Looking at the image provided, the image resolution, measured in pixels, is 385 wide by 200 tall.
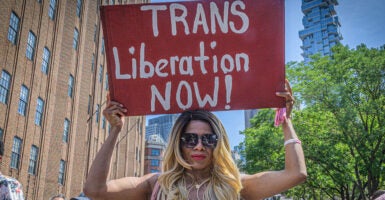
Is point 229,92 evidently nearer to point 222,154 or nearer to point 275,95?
point 275,95

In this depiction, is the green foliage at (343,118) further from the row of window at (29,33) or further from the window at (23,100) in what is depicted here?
the row of window at (29,33)

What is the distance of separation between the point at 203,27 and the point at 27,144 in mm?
20703

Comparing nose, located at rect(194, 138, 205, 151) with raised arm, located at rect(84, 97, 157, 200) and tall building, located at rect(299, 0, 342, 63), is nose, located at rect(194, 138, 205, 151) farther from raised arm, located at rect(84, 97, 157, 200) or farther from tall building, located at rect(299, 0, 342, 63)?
tall building, located at rect(299, 0, 342, 63)

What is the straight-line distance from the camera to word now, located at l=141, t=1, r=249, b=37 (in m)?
3.06

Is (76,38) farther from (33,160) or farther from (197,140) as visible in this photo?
(197,140)

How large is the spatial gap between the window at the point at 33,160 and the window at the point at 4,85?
13.8 feet

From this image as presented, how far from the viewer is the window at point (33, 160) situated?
2202cm

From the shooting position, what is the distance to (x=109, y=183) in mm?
2568

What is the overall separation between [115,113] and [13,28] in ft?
64.1

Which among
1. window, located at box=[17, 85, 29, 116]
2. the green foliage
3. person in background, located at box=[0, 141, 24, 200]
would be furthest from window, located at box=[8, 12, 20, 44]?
person in background, located at box=[0, 141, 24, 200]

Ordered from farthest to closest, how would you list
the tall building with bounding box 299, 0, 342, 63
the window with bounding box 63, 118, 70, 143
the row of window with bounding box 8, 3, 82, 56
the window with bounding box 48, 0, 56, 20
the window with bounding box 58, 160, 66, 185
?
the tall building with bounding box 299, 0, 342, 63
the window with bounding box 63, 118, 70, 143
the window with bounding box 58, 160, 66, 185
the window with bounding box 48, 0, 56, 20
the row of window with bounding box 8, 3, 82, 56

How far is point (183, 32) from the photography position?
307 cm

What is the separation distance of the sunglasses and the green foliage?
776 inches

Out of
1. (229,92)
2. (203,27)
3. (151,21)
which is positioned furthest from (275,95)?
(151,21)
